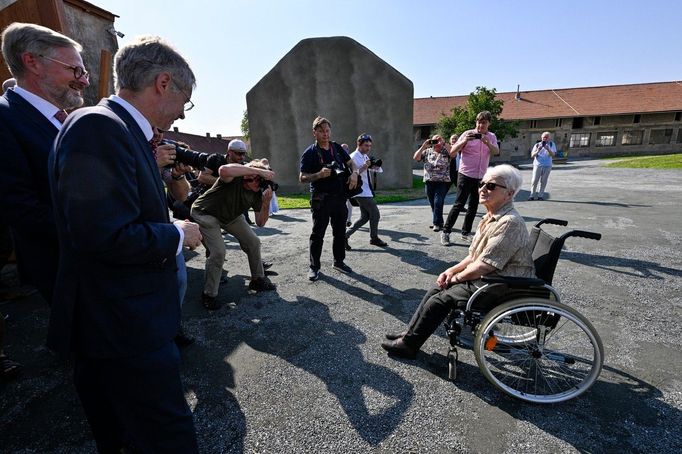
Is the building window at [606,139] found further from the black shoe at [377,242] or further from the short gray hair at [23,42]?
the short gray hair at [23,42]

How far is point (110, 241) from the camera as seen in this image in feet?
3.91

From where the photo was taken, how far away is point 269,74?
52.5ft

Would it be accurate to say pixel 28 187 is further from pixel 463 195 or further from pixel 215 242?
pixel 463 195

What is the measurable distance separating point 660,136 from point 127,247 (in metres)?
56.5

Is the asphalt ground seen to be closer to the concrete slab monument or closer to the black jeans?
the black jeans

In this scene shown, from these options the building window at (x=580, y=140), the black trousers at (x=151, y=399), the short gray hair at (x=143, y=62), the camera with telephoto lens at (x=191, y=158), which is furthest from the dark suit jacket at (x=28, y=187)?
the building window at (x=580, y=140)

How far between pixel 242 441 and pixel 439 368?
163cm

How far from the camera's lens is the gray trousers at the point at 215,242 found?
3.84 meters

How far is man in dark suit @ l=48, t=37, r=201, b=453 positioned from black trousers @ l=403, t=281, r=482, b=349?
1.86 metres

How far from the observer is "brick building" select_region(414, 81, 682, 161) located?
40094mm

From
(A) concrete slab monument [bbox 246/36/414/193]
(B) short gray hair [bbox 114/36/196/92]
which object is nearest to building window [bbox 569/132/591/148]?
(A) concrete slab monument [bbox 246/36/414/193]

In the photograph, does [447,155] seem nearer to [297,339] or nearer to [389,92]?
[297,339]

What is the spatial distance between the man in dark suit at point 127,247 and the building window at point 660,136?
5572 centimetres

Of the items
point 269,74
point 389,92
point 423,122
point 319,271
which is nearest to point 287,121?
point 269,74
